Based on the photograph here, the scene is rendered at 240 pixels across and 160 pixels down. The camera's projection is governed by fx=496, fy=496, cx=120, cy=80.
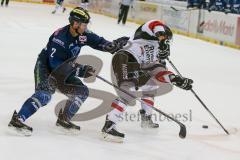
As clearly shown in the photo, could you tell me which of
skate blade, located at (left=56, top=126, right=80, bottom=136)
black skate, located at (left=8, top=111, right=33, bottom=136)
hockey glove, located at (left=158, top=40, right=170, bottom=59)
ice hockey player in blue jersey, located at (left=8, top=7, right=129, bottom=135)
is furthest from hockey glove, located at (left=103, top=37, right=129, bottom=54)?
black skate, located at (left=8, top=111, right=33, bottom=136)

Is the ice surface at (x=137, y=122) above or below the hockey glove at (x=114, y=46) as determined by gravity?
below

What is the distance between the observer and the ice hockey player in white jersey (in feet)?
Result: 16.4

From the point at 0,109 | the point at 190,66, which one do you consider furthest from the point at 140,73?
the point at 190,66

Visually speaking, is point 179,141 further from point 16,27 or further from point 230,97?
point 16,27

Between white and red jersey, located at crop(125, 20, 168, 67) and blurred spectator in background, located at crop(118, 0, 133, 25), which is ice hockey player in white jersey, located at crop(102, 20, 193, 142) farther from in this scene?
blurred spectator in background, located at crop(118, 0, 133, 25)

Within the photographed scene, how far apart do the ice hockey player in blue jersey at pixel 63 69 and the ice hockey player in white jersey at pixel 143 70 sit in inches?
14.6

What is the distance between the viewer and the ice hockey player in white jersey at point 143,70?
16.4 feet

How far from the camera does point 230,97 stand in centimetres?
783

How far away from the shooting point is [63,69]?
16.5ft

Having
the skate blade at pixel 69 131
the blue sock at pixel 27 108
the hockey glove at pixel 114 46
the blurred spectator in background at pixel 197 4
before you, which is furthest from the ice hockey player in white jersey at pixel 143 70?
the blurred spectator in background at pixel 197 4

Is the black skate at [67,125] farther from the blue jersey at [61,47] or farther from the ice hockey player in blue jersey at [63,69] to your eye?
the blue jersey at [61,47]

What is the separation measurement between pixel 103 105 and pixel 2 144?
2.17 metres

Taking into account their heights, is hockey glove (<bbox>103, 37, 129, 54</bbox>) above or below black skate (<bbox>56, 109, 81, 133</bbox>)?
above

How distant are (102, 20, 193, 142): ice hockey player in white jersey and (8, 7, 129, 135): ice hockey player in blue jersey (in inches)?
14.6
